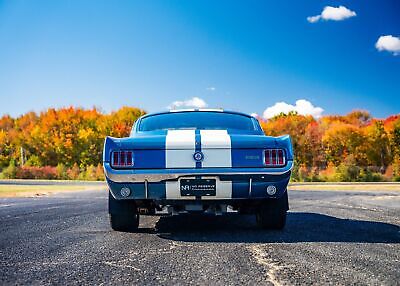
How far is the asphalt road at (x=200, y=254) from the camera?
8.71ft

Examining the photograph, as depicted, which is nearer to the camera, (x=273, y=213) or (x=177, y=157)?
(x=177, y=157)

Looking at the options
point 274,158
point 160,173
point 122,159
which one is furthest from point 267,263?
point 122,159

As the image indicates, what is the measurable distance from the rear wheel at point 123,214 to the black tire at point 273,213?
1.46 meters

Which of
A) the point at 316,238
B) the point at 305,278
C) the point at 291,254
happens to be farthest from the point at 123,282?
the point at 316,238

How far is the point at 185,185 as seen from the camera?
4129 mm

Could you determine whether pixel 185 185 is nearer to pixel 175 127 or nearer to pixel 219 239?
pixel 219 239

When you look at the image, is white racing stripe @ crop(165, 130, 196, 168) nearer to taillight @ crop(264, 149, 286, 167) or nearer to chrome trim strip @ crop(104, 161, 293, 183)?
chrome trim strip @ crop(104, 161, 293, 183)

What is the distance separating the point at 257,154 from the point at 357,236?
147cm

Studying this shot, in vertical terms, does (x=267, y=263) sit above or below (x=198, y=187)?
below

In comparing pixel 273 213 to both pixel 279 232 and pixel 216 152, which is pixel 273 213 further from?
pixel 216 152

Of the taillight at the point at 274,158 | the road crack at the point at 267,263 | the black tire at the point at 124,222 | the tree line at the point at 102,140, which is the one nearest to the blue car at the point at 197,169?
the taillight at the point at 274,158

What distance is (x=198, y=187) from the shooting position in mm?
4133

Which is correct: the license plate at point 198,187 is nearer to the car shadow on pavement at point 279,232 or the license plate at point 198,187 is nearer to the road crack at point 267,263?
the car shadow on pavement at point 279,232

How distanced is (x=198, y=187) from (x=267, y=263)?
1.28 m
